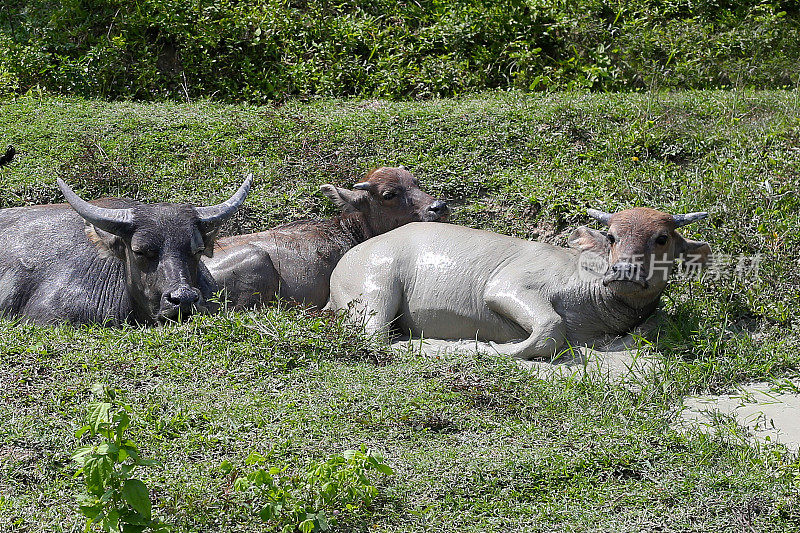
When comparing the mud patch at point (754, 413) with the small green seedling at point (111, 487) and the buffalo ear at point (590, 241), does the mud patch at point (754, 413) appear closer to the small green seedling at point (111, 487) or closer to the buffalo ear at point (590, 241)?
the buffalo ear at point (590, 241)

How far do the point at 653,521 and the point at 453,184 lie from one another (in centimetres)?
481

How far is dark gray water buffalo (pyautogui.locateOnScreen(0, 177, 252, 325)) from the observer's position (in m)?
6.44

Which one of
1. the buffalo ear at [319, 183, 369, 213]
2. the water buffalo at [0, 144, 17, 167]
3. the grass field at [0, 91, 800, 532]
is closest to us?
the grass field at [0, 91, 800, 532]

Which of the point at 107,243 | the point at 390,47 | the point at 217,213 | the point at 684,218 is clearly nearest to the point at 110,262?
the point at 107,243

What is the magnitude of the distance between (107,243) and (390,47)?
6255mm

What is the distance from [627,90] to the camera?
11.7 m

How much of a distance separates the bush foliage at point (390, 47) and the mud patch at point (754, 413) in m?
6.23

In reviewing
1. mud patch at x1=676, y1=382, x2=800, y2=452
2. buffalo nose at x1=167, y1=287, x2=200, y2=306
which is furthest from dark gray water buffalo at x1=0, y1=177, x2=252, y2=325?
mud patch at x1=676, y1=382, x2=800, y2=452

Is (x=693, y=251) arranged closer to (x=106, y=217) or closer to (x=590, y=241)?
(x=590, y=241)

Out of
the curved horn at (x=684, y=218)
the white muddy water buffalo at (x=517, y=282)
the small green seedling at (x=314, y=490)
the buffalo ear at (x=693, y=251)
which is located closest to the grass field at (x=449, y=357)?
the small green seedling at (x=314, y=490)

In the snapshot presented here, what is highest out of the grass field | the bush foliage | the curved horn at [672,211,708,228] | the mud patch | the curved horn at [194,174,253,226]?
the bush foliage

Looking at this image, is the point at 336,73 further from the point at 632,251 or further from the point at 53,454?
the point at 53,454

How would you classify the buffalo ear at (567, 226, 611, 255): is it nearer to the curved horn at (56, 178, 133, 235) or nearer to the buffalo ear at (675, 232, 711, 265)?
the buffalo ear at (675, 232, 711, 265)

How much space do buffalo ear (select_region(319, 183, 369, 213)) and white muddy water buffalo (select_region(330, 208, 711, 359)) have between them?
2.47 ft
